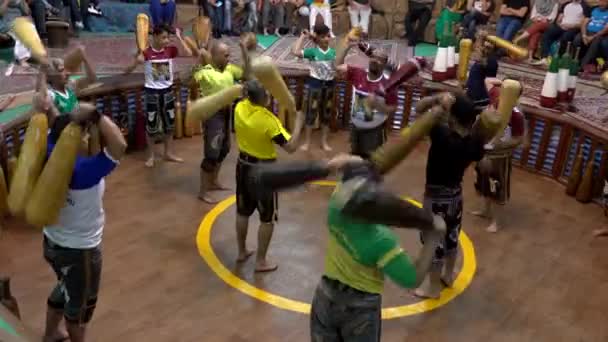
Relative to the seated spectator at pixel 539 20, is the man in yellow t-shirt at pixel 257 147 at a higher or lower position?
lower

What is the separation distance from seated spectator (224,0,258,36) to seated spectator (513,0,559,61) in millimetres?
5462

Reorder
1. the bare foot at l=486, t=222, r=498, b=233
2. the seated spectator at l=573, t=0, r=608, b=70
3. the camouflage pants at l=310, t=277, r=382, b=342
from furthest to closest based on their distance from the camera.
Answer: the seated spectator at l=573, t=0, r=608, b=70 → the bare foot at l=486, t=222, r=498, b=233 → the camouflage pants at l=310, t=277, r=382, b=342

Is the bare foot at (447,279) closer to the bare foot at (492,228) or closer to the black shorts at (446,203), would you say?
the black shorts at (446,203)

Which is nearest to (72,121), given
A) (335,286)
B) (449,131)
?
(335,286)

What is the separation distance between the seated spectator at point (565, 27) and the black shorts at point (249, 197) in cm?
784

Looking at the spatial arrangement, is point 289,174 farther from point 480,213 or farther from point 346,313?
point 480,213

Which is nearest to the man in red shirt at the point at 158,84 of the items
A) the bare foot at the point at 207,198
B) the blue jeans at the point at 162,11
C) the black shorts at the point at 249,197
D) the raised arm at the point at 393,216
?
the bare foot at the point at 207,198

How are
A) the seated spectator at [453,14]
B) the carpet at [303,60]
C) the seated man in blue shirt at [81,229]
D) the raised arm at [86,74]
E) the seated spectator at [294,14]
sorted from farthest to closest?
the seated spectator at [294,14] < the seated spectator at [453,14] < the carpet at [303,60] < the raised arm at [86,74] < the seated man in blue shirt at [81,229]

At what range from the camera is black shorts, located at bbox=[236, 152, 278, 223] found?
4.70 meters

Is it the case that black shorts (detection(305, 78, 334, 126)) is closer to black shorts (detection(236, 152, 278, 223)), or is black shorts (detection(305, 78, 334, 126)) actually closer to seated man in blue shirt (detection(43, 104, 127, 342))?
black shorts (detection(236, 152, 278, 223))

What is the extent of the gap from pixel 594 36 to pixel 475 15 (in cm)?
235

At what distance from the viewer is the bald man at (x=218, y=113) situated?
5.91m

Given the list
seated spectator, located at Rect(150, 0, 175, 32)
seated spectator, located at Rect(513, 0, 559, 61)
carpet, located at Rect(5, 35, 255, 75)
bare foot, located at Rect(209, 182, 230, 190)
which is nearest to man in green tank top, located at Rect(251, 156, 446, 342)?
bare foot, located at Rect(209, 182, 230, 190)

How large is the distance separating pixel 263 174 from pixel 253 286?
2620 millimetres
